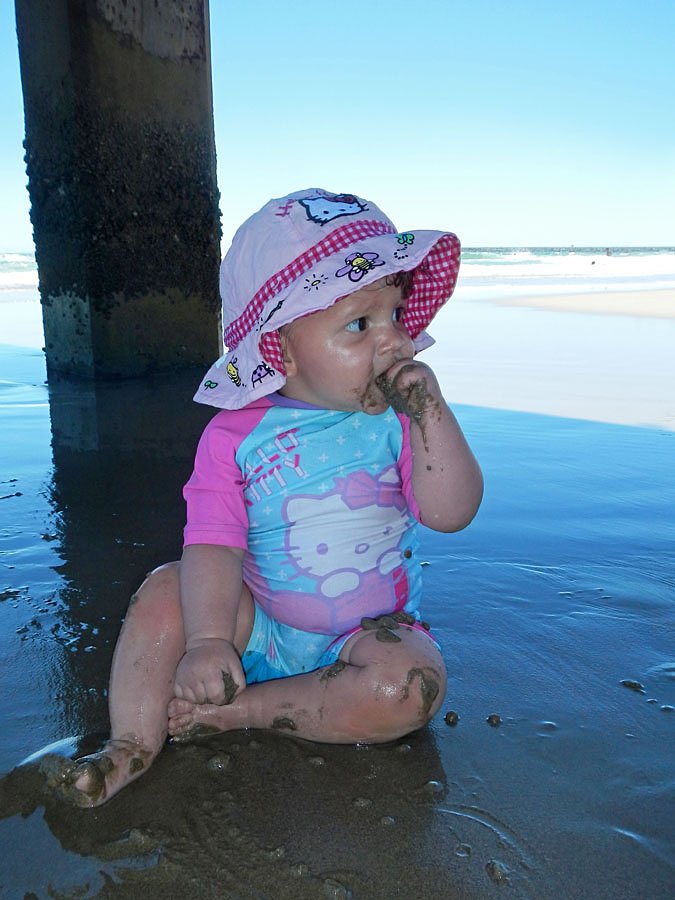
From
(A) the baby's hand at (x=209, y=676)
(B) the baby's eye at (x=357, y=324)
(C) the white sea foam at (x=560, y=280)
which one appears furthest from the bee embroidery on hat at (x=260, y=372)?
(C) the white sea foam at (x=560, y=280)

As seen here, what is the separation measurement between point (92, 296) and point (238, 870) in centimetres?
426

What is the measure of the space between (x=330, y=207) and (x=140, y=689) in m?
1.00

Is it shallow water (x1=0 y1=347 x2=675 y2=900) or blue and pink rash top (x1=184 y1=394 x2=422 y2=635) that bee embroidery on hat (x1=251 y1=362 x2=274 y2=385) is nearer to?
blue and pink rash top (x1=184 y1=394 x2=422 y2=635)

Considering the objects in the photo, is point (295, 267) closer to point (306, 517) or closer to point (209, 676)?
point (306, 517)

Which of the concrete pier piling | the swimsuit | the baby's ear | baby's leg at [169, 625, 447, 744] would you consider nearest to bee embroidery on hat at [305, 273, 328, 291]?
the baby's ear

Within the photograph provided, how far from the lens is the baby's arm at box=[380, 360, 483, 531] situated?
155 cm

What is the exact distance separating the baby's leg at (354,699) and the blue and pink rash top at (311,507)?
0.13 meters

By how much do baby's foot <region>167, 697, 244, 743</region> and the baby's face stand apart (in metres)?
0.63

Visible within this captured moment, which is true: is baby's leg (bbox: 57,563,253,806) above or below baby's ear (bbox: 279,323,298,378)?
below

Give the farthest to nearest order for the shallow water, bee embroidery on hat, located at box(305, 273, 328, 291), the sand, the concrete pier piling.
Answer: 1. the sand
2. the concrete pier piling
3. bee embroidery on hat, located at box(305, 273, 328, 291)
4. the shallow water

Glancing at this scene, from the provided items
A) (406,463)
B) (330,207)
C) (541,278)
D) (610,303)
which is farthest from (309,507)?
(541,278)

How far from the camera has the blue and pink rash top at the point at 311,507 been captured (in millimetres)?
1646

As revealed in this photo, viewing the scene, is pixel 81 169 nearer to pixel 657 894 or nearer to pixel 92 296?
pixel 92 296

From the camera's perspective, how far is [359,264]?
1530 mm
